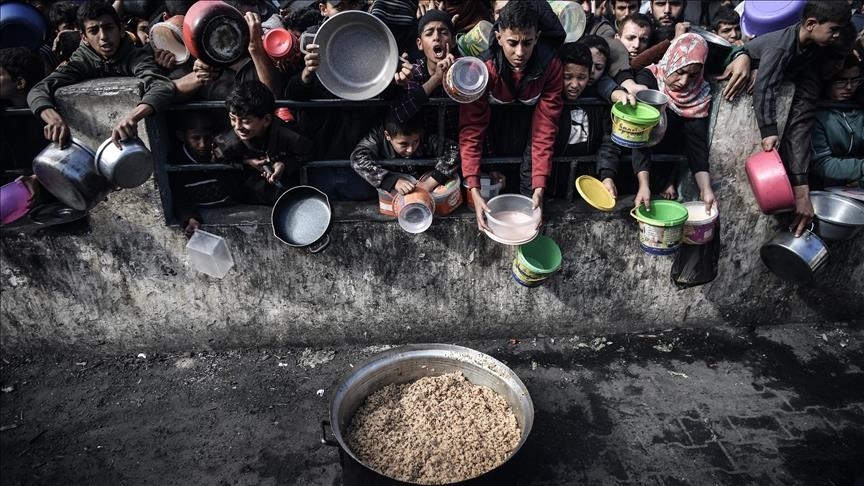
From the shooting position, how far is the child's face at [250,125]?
10.6 feet

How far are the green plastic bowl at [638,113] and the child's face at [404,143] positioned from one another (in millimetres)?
1276

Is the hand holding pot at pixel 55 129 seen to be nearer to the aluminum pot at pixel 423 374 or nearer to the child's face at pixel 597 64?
the aluminum pot at pixel 423 374

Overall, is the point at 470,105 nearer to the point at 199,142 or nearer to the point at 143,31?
the point at 199,142

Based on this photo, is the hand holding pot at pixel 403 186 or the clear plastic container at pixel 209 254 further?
the clear plastic container at pixel 209 254

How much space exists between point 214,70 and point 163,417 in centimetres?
229

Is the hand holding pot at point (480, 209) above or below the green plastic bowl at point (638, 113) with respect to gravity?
below

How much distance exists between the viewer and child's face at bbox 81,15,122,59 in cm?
351

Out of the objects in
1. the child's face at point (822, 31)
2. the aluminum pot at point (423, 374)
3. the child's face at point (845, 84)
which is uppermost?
the child's face at point (822, 31)

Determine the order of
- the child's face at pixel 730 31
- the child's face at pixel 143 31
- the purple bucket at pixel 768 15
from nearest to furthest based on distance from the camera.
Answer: the purple bucket at pixel 768 15, the child's face at pixel 143 31, the child's face at pixel 730 31

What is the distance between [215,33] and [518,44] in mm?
1847

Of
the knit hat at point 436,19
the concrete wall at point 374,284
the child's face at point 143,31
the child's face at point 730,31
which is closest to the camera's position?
the knit hat at point 436,19

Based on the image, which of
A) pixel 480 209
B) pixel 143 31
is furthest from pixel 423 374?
pixel 143 31

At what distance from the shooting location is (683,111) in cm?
363

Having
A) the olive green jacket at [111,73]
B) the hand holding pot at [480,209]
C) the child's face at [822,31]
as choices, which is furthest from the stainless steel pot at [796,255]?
the olive green jacket at [111,73]
